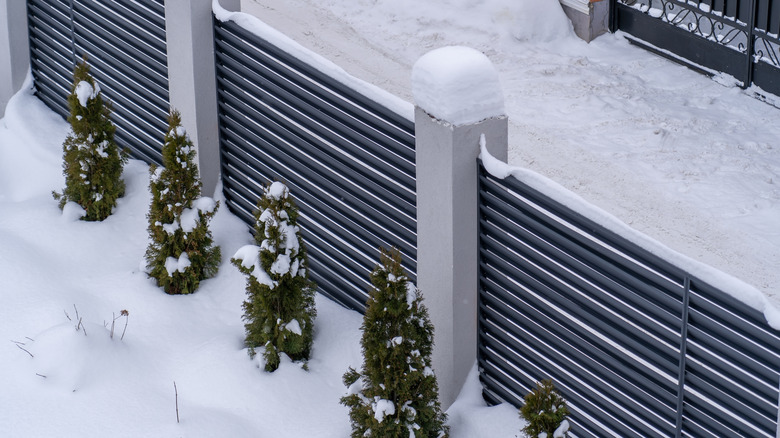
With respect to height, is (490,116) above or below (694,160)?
above

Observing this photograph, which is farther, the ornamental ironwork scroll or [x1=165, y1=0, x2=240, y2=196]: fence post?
the ornamental ironwork scroll

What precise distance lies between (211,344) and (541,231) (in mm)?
2216

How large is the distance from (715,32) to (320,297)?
591 cm

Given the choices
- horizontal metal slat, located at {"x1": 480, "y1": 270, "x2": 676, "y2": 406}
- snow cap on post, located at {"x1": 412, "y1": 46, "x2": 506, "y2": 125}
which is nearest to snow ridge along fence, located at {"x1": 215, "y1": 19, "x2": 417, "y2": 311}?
snow cap on post, located at {"x1": 412, "y1": 46, "x2": 506, "y2": 125}

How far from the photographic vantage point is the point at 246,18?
24.3 ft

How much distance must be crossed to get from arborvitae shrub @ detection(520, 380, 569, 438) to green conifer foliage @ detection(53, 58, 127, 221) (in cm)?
405

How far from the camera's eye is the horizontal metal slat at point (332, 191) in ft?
21.4

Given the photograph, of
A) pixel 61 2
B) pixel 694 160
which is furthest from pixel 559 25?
pixel 61 2

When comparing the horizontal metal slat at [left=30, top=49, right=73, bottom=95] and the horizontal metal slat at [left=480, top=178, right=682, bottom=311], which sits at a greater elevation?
the horizontal metal slat at [left=480, top=178, right=682, bottom=311]

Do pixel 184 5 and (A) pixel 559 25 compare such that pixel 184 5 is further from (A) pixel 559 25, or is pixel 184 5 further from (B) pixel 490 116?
(A) pixel 559 25

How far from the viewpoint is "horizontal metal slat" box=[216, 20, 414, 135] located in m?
6.25

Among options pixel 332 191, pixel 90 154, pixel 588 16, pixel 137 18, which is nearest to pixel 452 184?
pixel 332 191

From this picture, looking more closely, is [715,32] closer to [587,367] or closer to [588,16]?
[588,16]

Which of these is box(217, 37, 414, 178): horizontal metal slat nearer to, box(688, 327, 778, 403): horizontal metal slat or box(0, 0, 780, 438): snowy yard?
box(0, 0, 780, 438): snowy yard
